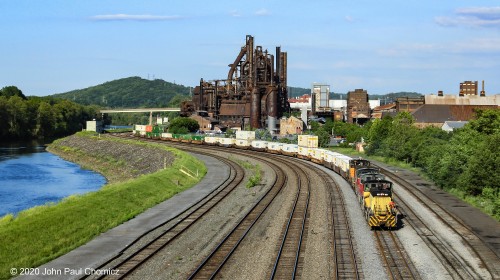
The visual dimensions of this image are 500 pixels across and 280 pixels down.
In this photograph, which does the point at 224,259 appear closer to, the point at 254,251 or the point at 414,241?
the point at 254,251

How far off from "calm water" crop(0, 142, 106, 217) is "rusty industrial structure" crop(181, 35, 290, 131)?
67.4m

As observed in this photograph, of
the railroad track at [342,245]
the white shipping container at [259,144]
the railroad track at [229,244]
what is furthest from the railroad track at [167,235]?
the white shipping container at [259,144]

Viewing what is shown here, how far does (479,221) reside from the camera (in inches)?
1475

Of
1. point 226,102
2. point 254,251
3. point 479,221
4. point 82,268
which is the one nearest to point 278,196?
point 479,221

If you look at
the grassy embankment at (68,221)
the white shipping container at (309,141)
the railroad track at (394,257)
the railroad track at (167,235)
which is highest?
the white shipping container at (309,141)

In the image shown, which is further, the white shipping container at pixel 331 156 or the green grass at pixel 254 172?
the white shipping container at pixel 331 156

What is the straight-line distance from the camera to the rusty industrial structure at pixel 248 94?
6658 inches

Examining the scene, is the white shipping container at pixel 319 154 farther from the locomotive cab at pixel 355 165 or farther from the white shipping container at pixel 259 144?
the locomotive cab at pixel 355 165

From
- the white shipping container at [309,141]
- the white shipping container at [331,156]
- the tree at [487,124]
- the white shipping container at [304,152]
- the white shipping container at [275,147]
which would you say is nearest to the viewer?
the tree at [487,124]

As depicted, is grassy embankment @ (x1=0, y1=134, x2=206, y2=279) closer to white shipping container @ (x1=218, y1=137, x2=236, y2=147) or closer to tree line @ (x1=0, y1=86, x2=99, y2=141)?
white shipping container @ (x1=218, y1=137, x2=236, y2=147)

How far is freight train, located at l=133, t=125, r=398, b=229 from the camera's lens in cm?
3397

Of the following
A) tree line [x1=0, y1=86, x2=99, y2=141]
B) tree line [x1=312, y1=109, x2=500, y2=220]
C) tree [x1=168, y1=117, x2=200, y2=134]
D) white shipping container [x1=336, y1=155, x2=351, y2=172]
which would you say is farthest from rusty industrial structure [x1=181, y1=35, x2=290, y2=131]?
white shipping container [x1=336, y1=155, x2=351, y2=172]

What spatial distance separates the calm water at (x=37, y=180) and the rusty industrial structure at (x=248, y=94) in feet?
221

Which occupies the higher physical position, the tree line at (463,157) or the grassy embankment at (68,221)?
the tree line at (463,157)
